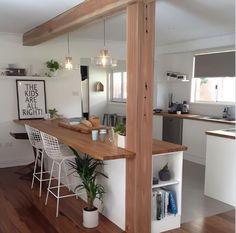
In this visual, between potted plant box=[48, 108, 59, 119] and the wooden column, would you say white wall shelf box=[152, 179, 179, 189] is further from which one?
potted plant box=[48, 108, 59, 119]

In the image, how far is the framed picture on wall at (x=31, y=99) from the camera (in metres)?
5.49

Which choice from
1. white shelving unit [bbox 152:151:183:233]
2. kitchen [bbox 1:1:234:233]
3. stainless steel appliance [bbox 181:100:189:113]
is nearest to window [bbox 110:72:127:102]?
kitchen [bbox 1:1:234:233]

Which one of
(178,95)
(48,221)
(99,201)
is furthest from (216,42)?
(48,221)

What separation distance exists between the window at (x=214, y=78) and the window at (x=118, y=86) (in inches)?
96.0

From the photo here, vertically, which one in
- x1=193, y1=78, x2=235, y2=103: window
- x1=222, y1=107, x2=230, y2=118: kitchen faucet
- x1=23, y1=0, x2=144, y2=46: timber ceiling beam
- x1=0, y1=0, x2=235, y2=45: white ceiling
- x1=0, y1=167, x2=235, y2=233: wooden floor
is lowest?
x1=0, y1=167, x2=235, y2=233: wooden floor

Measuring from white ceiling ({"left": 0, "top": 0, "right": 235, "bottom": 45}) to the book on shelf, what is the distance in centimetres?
207

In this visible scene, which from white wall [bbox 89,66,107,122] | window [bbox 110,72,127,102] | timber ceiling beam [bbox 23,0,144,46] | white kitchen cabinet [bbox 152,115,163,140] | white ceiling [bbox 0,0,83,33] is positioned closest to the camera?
timber ceiling beam [bbox 23,0,144,46]

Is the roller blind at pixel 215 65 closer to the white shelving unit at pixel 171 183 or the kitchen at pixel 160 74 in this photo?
the kitchen at pixel 160 74

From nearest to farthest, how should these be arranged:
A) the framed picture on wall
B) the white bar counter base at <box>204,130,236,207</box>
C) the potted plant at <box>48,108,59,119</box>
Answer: the white bar counter base at <box>204,130,236,207</box> → the framed picture on wall → the potted plant at <box>48,108,59,119</box>

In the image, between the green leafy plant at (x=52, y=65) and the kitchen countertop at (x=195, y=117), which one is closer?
the kitchen countertop at (x=195, y=117)

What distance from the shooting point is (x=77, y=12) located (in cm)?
347

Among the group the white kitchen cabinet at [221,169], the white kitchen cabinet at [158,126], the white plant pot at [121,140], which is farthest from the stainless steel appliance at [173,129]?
the white plant pot at [121,140]

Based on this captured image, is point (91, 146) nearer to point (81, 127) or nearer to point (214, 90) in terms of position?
point (81, 127)

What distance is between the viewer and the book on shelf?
117 inches
